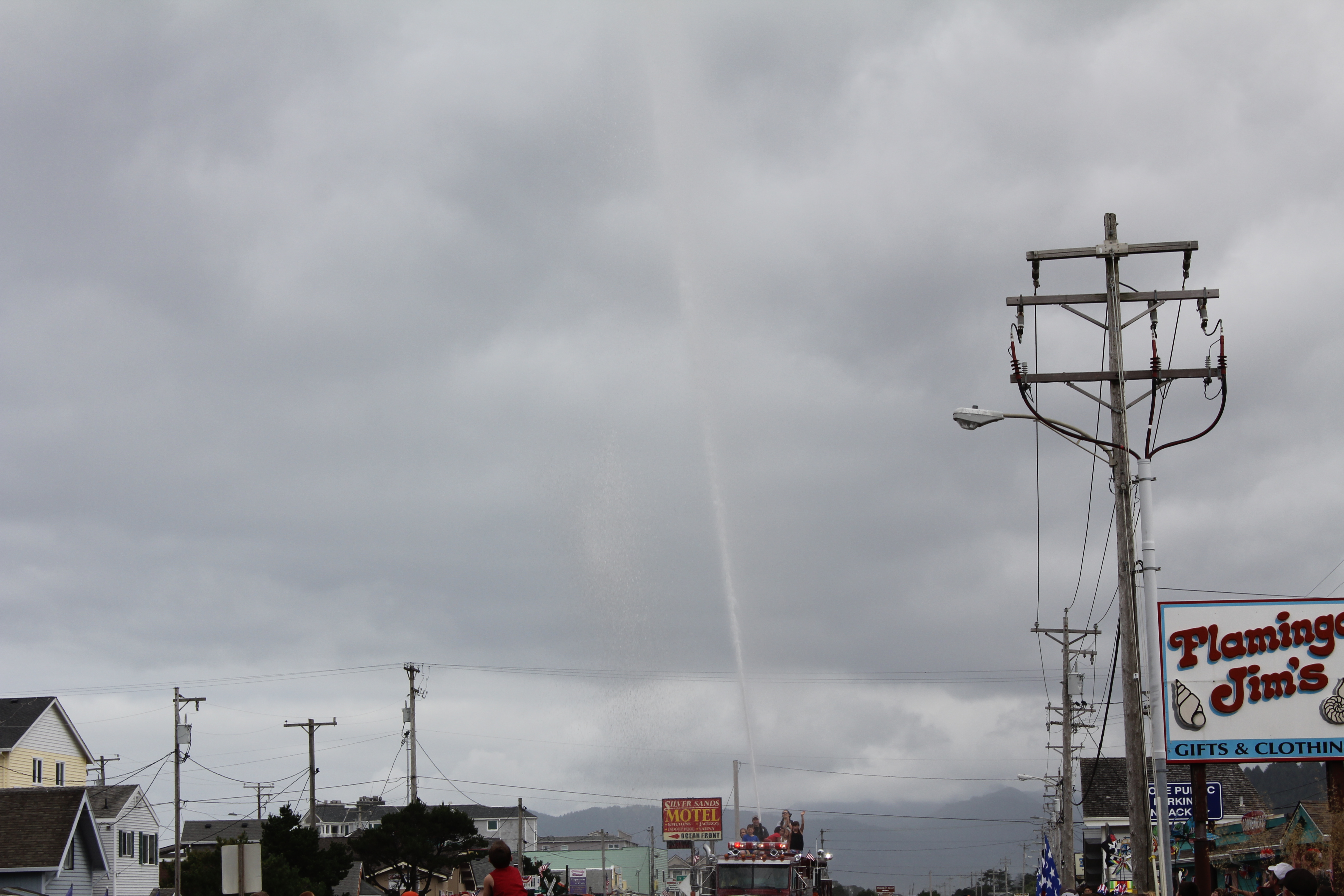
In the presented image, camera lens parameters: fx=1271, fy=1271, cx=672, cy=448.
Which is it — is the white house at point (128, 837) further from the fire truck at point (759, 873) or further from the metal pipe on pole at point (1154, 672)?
the metal pipe on pole at point (1154, 672)

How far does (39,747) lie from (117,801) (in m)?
5.05

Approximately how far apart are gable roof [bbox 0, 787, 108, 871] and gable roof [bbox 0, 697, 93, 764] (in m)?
17.7

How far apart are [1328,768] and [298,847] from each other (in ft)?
120

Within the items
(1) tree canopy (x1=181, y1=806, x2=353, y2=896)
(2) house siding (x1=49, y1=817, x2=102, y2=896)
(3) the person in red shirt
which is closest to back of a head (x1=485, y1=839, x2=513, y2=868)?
(3) the person in red shirt

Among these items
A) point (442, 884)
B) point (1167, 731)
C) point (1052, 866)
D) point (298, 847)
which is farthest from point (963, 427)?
point (442, 884)

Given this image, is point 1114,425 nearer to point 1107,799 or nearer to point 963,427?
point 963,427

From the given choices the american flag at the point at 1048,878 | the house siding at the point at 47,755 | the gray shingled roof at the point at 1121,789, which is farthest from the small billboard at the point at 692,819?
the american flag at the point at 1048,878

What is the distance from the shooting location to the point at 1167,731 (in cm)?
2278

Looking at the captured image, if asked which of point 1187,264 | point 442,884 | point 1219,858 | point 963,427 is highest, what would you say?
point 1187,264

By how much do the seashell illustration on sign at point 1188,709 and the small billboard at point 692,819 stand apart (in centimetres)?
9449

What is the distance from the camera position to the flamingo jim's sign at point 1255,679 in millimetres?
22719

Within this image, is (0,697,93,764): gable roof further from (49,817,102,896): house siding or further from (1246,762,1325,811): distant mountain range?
(1246,762,1325,811): distant mountain range

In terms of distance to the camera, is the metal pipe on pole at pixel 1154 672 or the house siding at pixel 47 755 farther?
the house siding at pixel 47 755

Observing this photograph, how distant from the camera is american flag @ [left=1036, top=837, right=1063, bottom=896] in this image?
4069cm
